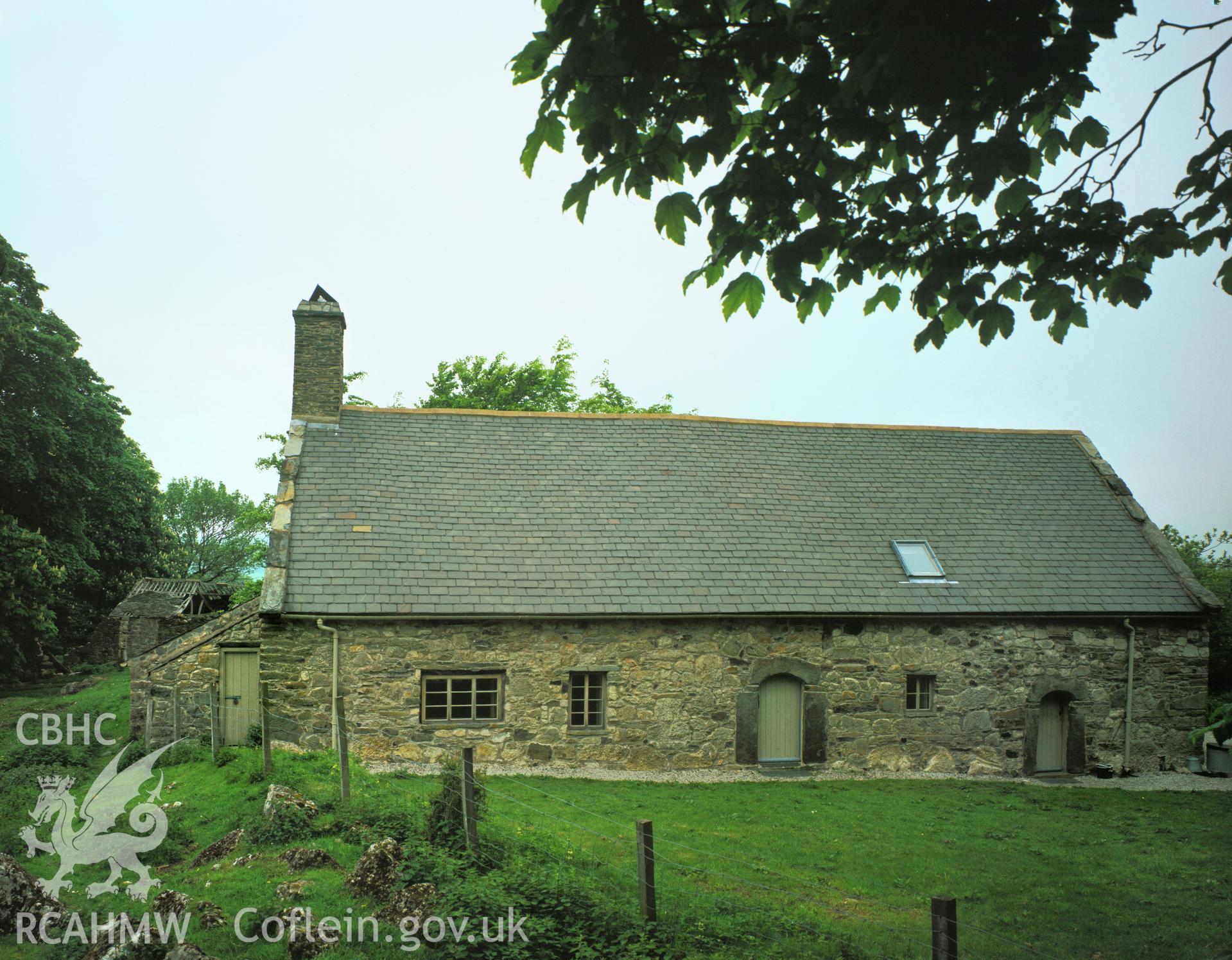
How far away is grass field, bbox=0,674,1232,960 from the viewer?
6234 millimetres

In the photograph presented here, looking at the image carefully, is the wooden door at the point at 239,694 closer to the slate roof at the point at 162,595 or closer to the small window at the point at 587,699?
the small window at the point at 587,699

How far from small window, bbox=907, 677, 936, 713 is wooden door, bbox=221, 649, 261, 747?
12.3 metres

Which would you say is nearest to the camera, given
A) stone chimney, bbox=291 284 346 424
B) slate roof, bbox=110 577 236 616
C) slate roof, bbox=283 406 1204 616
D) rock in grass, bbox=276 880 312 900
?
rock in grass, bbox=276 880 312 900

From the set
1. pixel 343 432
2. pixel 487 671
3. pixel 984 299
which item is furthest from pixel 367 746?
pixel 984 299

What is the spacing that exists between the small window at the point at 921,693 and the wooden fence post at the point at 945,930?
11709 mm

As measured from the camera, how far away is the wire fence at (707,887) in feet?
20.0

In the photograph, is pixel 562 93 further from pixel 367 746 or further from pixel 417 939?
pixel 367 746

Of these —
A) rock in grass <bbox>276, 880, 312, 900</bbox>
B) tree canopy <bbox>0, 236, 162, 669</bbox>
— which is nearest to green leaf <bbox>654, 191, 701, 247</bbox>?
rock in grass <bbox>276, 880, 312, 900</bbox>

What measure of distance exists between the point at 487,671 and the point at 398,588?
2088 millimetres

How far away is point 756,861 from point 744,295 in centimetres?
694

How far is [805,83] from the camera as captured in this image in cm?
436

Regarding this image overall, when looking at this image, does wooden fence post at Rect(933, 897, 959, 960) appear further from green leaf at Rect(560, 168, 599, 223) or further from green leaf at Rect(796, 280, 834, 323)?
green leaf at Rect(560, 168, 599, 223)

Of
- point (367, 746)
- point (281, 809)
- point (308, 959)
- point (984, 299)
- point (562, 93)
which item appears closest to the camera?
point (562, 93)

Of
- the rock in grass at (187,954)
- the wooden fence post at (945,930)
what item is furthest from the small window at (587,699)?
the wooden fence post at (945,930)
